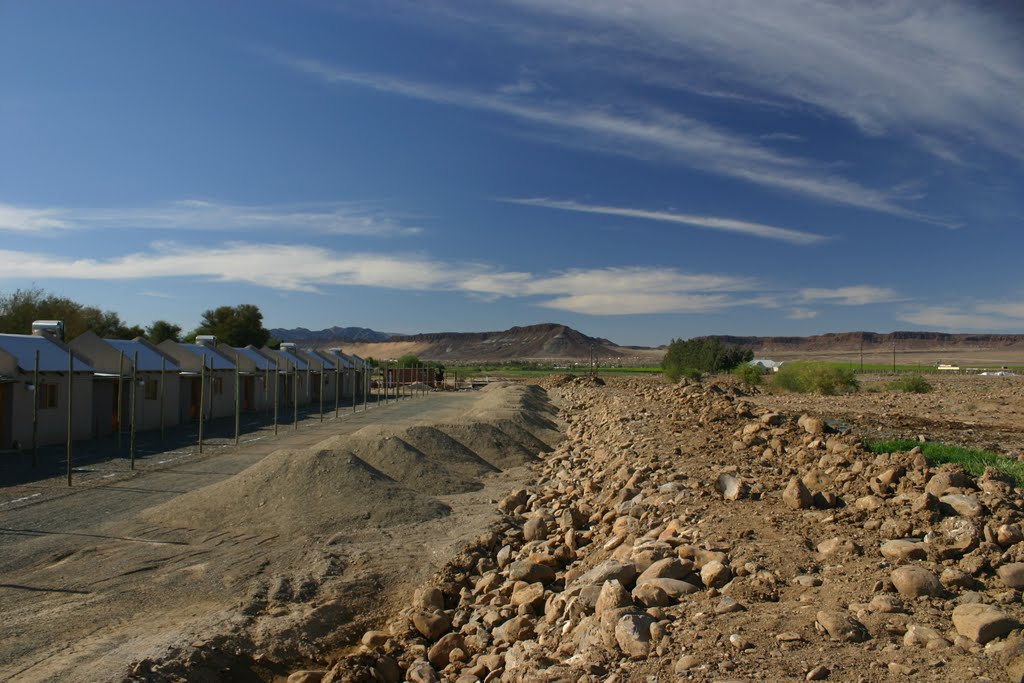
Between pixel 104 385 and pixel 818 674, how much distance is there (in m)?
24.4

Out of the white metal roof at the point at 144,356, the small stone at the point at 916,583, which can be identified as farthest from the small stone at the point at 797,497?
the white metal roof at the point at 144,356

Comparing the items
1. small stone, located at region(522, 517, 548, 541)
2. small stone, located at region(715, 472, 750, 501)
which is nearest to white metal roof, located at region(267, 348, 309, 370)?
small stone, located at region(522, 517, 548, 541)

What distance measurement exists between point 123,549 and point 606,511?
22.3ft

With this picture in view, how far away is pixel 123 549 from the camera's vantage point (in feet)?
33.2

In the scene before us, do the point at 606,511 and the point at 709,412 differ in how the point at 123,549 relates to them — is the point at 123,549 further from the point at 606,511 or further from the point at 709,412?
the point at 709,412

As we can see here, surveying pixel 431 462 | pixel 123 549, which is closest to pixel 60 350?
pixel 431 462

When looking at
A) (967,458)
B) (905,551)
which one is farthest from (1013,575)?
(967,458)

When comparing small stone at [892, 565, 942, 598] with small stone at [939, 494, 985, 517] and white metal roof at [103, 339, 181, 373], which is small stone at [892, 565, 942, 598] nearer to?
small stone at [939, 494, 985, 517]

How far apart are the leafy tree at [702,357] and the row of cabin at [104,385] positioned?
5061 centimetres

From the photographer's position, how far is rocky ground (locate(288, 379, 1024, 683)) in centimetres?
508

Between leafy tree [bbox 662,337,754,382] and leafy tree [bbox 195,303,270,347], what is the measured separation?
42.7 meters

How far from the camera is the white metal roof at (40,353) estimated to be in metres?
19.9

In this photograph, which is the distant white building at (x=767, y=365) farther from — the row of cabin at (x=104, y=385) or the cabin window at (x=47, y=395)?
the cabin window at (x=47, y=395)

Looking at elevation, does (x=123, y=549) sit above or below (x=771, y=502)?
below
